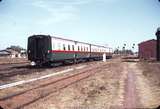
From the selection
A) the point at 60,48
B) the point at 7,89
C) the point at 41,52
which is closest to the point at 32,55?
the point at 41,52

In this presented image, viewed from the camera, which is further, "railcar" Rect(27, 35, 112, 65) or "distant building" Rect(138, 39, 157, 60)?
"distant building" Rect(138, 39, 157, 60)

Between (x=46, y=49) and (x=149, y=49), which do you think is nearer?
(x=46, y=49)

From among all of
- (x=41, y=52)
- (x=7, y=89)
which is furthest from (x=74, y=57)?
(x=7, y=89)

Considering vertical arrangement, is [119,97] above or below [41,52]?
below

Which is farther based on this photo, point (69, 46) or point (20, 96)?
point (69, 46)

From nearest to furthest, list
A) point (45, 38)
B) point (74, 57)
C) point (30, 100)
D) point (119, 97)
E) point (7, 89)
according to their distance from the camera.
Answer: point (30, 100) → point (119, 97) → point (7, 89) → point (45, 38) → point (74, 57)

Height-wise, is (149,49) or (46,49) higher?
(149,49)

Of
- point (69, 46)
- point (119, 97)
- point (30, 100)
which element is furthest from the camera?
point (69, 46)

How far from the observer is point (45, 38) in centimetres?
3033

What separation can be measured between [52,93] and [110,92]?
7.96ft

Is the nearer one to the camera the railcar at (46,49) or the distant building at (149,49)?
the railcar at (46,49)

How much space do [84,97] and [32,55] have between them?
63.1 ft

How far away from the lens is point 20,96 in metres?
12.5

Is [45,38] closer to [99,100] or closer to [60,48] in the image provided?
[60,48]
